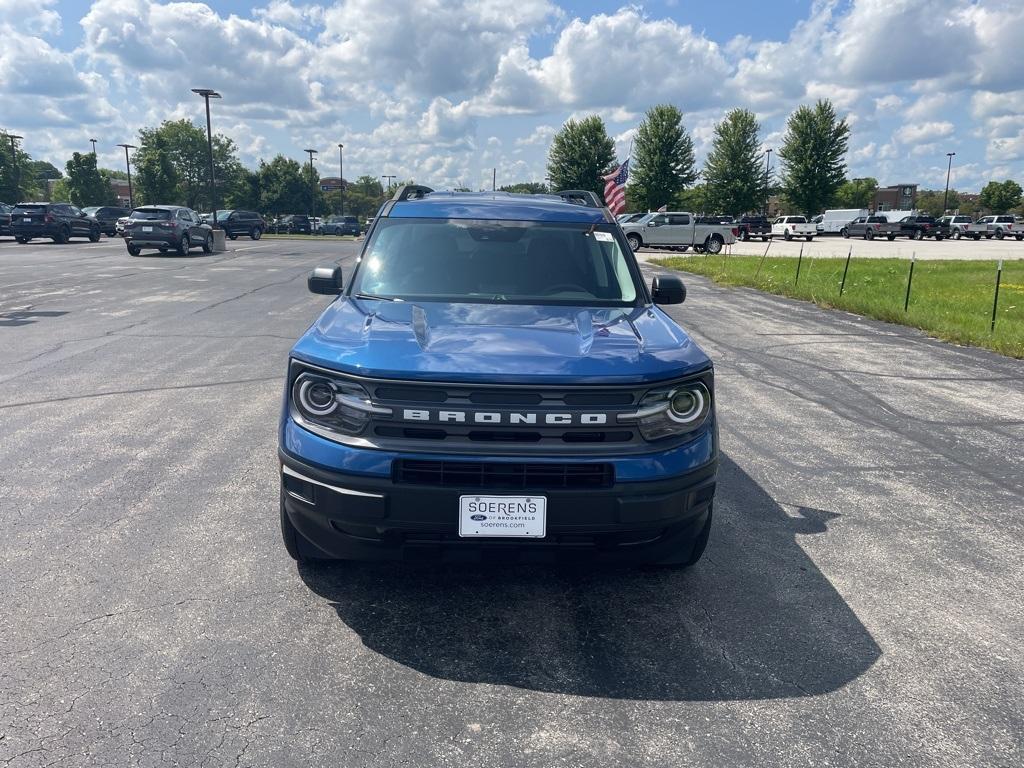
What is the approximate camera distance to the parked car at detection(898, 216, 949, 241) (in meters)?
57.9

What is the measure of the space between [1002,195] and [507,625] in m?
123

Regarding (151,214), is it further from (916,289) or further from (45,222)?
(916,289)

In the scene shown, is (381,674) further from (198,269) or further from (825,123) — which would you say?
(825,123)

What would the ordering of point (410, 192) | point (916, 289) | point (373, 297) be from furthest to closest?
point (916, 289)
point (410, 192)
point (373, 297)

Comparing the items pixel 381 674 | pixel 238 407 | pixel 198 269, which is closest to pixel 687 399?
pixel 381 674

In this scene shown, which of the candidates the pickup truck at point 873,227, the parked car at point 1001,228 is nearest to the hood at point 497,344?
the pickup truck at point 873,227

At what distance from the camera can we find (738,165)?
6575 centimetres

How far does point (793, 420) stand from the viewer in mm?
7012

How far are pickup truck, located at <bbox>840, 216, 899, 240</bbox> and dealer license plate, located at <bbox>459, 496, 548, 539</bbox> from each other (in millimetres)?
60334

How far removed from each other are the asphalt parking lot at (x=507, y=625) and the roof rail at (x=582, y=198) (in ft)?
6.97

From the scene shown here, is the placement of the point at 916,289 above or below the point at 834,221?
below

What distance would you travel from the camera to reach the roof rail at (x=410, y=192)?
539 centimetres

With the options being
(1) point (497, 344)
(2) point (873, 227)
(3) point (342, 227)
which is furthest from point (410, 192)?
(3) point (342, 227)

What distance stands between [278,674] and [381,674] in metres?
0.38
